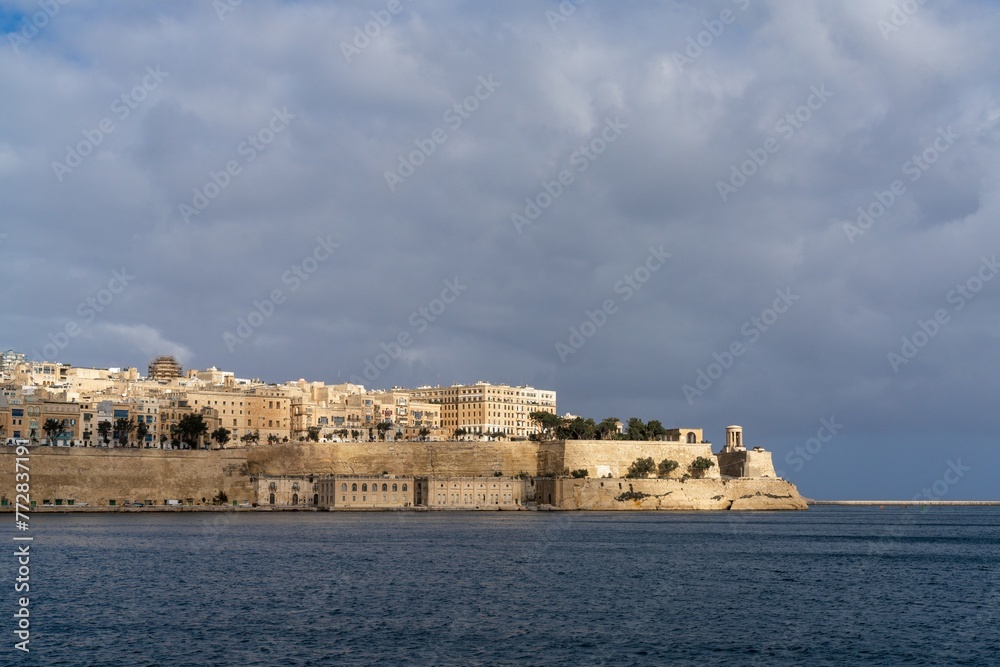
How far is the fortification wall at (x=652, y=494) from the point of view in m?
89.6

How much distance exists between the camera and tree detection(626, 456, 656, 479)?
91688mm

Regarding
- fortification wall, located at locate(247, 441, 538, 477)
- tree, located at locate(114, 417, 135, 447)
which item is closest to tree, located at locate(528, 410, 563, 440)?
fortification wall, located at locate(247, 441, 538, 477)

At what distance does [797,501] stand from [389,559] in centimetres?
6934

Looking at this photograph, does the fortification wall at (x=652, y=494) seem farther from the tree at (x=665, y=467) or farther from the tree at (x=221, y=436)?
the tree at (x=221, y=436)

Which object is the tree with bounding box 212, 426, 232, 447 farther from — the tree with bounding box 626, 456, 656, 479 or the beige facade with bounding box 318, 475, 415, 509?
the tree with bounding box 626, 456, 656, 479

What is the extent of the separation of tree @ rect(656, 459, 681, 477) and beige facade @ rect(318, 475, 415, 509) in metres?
20.3

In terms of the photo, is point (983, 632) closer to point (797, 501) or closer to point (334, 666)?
point (334, 666)

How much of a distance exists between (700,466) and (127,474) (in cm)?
4571

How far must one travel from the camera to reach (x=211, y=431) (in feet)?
331

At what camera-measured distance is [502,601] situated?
30.4 m

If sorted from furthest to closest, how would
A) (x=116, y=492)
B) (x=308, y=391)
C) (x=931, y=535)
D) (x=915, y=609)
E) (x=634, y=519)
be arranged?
(x=308, y=391), (x=116, y=492), (x=634, y=519), (x=931, y=535), (x=915, y=609)

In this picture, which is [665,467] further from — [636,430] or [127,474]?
[127,474]

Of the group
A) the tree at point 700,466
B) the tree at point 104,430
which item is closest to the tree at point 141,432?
the tree at point 104,430

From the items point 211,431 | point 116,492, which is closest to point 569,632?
point 116,492
